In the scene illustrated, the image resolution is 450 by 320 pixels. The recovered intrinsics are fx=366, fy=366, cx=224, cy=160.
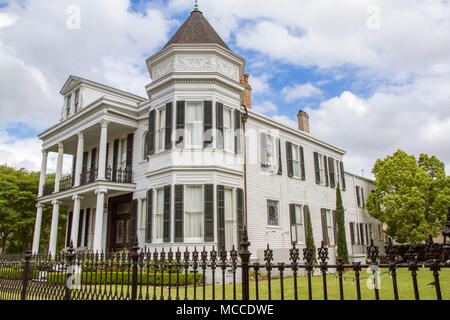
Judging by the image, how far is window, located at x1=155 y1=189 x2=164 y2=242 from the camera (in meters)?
15.1

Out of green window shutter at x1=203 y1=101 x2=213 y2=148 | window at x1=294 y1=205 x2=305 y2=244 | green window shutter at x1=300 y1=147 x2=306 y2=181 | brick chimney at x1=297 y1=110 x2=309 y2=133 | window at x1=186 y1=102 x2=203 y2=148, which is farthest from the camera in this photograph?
brick chimney at x1=297 y1=110 x2=309 y2=133

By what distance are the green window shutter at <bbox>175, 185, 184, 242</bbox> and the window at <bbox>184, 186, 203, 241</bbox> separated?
0.24m

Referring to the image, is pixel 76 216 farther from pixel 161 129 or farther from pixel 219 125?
pixel 219 125

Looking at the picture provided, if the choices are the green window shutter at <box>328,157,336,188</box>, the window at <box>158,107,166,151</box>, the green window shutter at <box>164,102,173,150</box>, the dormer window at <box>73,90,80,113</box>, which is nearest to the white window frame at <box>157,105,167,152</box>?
the window at <box>158,107,166,151</box>

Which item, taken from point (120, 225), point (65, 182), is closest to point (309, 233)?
point (120, 225)

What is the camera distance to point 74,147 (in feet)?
74.9

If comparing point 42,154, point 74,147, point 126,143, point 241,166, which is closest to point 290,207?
point 241,166

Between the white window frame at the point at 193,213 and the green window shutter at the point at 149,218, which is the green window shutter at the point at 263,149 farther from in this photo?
the green window shutter at the point at 149,218

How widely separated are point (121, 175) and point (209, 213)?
22.7 ft

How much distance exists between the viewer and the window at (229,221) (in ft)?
48.9

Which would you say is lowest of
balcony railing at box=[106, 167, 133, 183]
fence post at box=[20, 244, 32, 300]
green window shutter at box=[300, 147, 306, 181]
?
fence post at box=[20, 244, 32, 300]

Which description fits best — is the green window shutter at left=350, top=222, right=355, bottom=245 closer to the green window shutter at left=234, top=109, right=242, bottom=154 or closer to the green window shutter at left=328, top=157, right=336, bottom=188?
the green window shutter at left=328, top=157, right=336, bottom=188

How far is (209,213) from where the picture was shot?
1450cm
